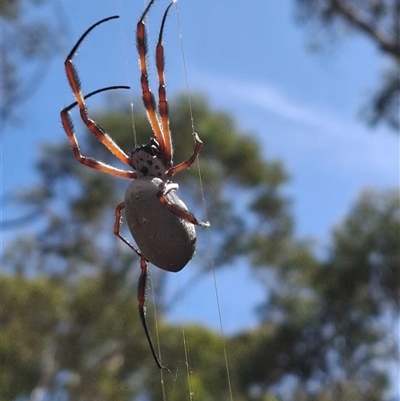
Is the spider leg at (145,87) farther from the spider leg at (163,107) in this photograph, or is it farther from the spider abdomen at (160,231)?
the spider abdomen at (160,231)

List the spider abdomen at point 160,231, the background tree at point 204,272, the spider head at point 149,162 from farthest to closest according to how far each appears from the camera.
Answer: the background tree at point 204,272 < the spider head at point 149,162 < the spider abdomen at point 160,231

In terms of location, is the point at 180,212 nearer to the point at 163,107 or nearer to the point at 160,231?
the point at 160,231

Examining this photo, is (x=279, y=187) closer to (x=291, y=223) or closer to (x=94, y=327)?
(x=291, y=223)

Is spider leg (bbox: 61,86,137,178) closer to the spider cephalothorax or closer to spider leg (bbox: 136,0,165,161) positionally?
the spider cephalothorax

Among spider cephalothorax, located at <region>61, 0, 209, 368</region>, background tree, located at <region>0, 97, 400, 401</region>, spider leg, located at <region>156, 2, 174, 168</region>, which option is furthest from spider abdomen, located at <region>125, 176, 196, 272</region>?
background tree, located at <region>0, 97, 400, 401</region>

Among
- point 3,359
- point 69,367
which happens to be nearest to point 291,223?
point 69,367

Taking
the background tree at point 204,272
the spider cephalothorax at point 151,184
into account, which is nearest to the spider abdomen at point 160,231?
the spider cephalothorax at point 151,184

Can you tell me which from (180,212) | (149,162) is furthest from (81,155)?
(180,212)

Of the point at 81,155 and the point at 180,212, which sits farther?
the point at 81,155
